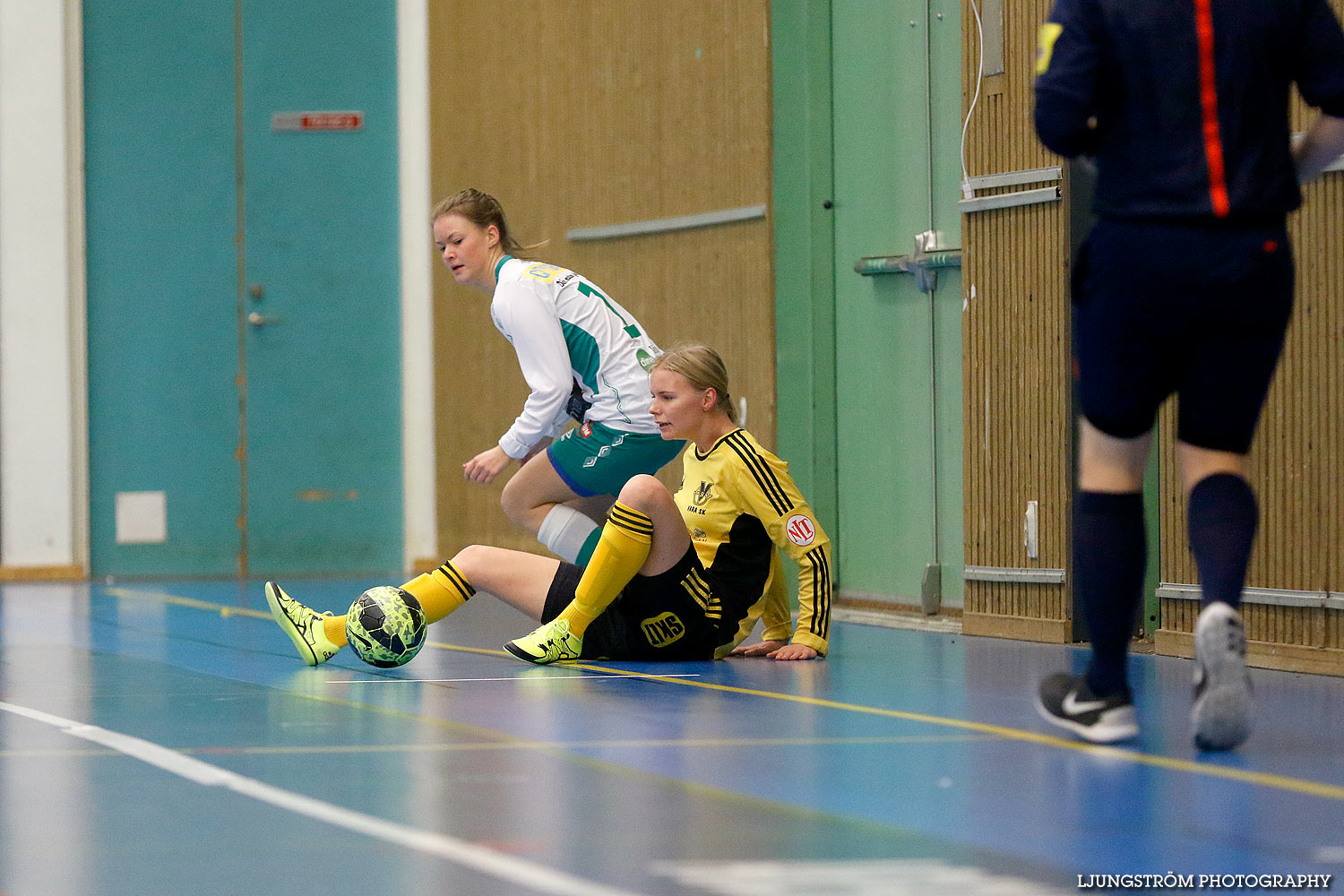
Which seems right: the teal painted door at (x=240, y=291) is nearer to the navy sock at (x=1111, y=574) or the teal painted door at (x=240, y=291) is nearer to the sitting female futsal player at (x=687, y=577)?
the sitting female futsal player at (x=687, y=577)

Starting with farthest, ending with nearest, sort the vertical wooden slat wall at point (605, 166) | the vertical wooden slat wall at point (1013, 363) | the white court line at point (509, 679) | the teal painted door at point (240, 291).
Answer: the teal painted door at point (240, 291), the vertical wooden slat wall at point (605, 166), the vertical wooden slat wall at point (1013, 363), the white court line at point (509, 679)

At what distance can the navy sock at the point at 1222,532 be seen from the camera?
3.13 meters

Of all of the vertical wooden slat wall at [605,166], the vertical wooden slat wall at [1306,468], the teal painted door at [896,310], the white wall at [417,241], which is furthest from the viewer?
the white wall at [417,241]

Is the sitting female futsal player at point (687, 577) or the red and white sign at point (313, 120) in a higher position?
the red and white sign at point (313, 120)

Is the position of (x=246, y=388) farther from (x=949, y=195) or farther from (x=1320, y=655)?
(x=1320, y=655)

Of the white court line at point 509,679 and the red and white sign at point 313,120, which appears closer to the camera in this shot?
the white court line at point 509,679

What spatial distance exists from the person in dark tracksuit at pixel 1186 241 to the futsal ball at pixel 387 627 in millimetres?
2042

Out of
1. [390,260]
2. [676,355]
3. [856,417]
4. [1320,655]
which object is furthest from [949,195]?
[390,260]

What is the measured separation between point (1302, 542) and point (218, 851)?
3.26 metres

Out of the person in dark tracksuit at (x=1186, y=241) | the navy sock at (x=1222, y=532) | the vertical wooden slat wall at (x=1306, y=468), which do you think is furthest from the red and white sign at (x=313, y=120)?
the navy sock at (x=1222, y=532)

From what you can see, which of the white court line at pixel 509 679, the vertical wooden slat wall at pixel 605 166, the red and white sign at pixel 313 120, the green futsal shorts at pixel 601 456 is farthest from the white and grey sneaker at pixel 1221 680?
the red and white sign at pixel 313 120

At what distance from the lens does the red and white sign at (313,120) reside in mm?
9680

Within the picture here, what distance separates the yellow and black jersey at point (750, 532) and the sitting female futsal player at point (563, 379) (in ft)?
1.13

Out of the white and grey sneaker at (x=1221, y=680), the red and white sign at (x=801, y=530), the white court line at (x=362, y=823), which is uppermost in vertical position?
the red and white sign at (x=801, y=530)
